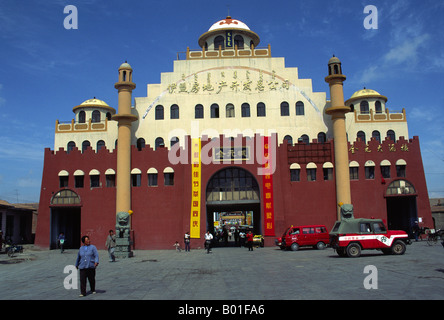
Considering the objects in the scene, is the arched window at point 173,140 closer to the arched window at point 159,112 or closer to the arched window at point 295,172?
the arched window at point 159,112

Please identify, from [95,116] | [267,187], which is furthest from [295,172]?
[95,116]

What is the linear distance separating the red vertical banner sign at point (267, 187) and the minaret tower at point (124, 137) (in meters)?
11.4

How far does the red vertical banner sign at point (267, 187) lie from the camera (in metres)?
32.7

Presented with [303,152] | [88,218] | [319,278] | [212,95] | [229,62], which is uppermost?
[229,62]

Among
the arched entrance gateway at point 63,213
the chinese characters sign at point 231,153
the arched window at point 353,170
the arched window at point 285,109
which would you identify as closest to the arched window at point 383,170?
the arched window at point 353,170

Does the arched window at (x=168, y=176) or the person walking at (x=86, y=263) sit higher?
the arched window at (x=168, y=176)

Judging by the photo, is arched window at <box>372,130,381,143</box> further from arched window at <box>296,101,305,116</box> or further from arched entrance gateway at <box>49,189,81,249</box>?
arched entrance gateway at <box>49,189,81,249</box>

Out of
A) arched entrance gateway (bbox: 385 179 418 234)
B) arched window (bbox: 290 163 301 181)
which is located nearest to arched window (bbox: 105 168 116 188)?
arched window (bbox: 290 163 301 181)

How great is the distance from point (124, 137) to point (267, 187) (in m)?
13.1

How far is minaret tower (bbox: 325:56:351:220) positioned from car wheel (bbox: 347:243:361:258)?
12389 mm

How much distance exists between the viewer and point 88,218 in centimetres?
3481
